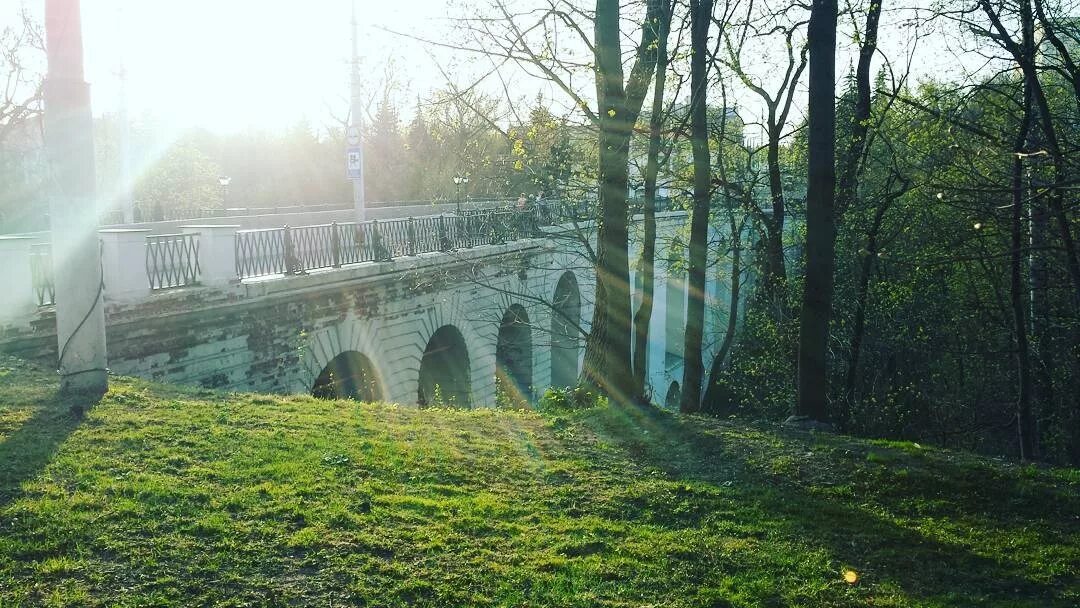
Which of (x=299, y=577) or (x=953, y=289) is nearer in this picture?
(x=299, y=577)

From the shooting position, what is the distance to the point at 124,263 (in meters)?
10.9

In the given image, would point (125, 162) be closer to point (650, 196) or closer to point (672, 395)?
point (650, 196)

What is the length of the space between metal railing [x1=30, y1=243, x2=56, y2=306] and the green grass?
185 centimetres

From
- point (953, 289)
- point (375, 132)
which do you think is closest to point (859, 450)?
point (953, 289)

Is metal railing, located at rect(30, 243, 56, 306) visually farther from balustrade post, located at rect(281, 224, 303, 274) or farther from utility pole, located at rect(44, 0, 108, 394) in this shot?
balustrade post, located at rect(281, 224, 303, 274)

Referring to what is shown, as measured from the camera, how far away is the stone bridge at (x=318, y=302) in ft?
36.0

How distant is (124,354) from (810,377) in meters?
7.88

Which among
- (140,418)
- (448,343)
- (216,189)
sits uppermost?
(216,189)

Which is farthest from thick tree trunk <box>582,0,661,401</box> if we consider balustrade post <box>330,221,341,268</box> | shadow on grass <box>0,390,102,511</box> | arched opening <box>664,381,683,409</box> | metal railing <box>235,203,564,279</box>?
arched opening <box>664,381,683,409</box>

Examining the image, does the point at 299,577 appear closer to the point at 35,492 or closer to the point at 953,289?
the point at 35,492

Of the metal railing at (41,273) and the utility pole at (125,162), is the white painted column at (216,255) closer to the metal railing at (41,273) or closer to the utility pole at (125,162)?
the metal railing at (41,273)

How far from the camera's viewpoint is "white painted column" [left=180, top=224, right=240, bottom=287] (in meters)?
12.3

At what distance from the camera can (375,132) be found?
4653 cm

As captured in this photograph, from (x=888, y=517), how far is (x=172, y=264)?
9.05 m
